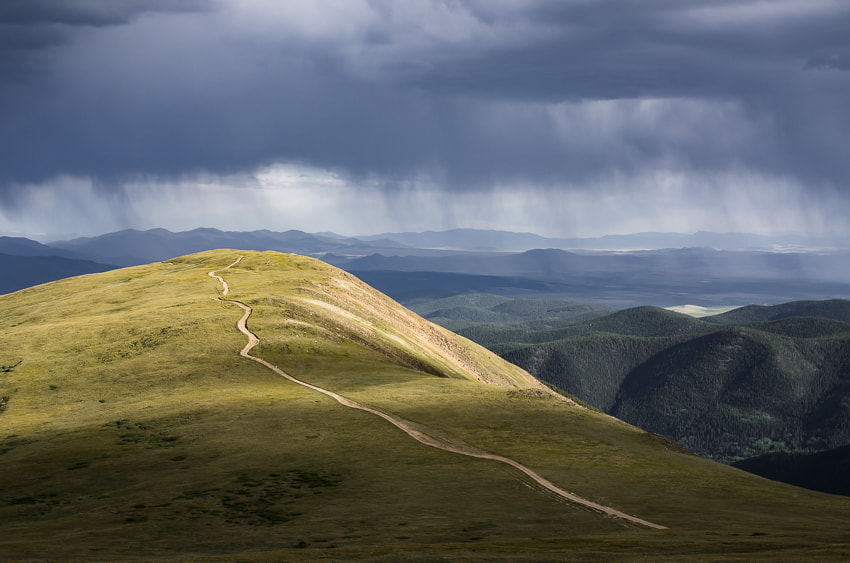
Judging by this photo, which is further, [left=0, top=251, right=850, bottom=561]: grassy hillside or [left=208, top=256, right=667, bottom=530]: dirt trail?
[left=208, top=256, right=667, bottom=530]: dirt trail

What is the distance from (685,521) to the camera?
44906 millimetres

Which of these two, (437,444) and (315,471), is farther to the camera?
(437,444)

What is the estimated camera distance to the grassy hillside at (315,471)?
39.3 meters

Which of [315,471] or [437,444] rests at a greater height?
[437,444]

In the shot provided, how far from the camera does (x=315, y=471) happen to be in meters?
55.8

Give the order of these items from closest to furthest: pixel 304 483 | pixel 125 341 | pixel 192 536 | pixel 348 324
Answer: pixel 192 536, pixel 304 483, pixel 125 341, pixel 348 324

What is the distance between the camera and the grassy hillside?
39.3m

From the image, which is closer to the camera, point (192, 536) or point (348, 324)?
point (192, 536)

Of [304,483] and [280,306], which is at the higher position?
[280,306]

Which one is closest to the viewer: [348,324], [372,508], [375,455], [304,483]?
[372,508]

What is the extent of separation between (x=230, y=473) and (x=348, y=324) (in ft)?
251

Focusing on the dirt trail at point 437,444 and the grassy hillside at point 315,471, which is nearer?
the grassy hillside at point 315,471

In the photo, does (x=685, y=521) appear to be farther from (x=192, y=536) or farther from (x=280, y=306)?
(x=280, y=306)

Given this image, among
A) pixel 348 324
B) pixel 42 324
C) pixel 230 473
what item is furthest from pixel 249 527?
pixel 42 324
